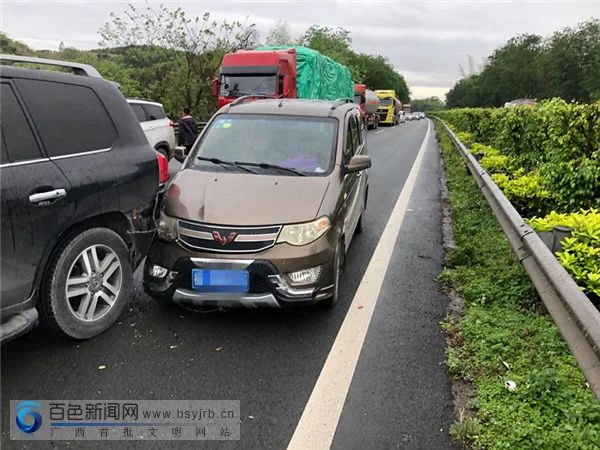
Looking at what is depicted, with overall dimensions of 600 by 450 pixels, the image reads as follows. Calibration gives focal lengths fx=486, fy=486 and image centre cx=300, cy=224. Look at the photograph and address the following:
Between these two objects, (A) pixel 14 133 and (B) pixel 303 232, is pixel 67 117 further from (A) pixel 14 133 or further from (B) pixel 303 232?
(B) pixel 303 232

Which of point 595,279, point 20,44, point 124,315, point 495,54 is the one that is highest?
point 495,54

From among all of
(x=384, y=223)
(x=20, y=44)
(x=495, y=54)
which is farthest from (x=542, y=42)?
(x=384, y=223)

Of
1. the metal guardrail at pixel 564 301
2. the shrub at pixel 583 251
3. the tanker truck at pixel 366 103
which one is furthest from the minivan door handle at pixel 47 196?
the tanker truck at pixel 366 103

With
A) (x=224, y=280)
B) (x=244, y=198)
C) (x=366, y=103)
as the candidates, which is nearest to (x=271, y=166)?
(x=244, y=198)

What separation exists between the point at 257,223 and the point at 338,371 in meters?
1.23

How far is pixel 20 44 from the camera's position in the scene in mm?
25516

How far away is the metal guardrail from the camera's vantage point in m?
2.39

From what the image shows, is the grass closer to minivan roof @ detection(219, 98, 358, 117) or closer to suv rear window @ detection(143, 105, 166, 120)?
minivan roof @ detection(219, 98, 358, 117)

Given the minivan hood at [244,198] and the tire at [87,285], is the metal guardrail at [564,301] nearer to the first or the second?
the minivan hood at [244,198]

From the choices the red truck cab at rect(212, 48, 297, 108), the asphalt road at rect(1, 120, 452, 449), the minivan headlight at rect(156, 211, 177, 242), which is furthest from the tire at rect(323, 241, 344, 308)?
the red truck cab at rect(212, 48, 297, 108)

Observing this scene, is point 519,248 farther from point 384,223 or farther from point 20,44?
point 20,44

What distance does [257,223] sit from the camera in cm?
369

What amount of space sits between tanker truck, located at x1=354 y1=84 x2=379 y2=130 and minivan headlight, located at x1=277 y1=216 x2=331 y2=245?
1087 inches

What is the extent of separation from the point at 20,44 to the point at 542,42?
252ft
